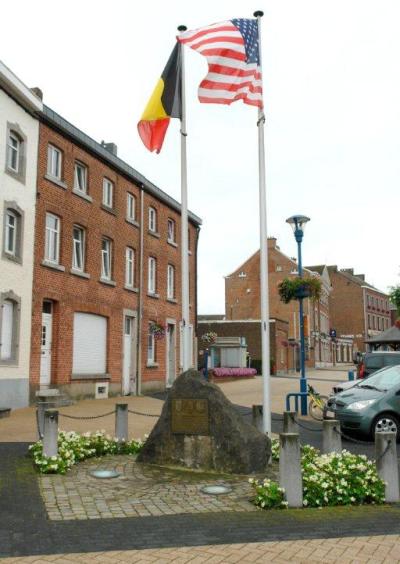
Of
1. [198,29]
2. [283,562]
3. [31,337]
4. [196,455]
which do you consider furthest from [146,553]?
[31,337]

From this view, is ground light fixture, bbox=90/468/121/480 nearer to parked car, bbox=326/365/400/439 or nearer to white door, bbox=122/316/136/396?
parked car, bbox=326/365/400/439

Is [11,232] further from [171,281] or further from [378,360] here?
[378,360]

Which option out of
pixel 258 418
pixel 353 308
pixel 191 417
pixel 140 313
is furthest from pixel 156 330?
pixel 353 308

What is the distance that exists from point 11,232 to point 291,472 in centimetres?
1365

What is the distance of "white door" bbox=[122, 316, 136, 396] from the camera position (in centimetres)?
2411

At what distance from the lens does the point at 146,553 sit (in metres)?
4.98

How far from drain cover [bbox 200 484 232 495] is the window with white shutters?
13836 millimetres

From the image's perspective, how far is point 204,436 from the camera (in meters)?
8.53

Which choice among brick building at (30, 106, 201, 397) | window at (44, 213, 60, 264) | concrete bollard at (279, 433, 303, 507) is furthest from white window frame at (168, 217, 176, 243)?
concrete bollard at (279, 433, 303, 507)

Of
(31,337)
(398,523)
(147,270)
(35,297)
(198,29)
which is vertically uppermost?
(198,29)

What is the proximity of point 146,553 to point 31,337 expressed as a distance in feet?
46.6

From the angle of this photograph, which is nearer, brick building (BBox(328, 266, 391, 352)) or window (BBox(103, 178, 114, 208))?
window (BBox(103, 178, 114, 208))

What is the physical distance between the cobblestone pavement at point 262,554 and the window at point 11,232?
549 inches

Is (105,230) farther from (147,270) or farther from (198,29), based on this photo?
(198,29)
